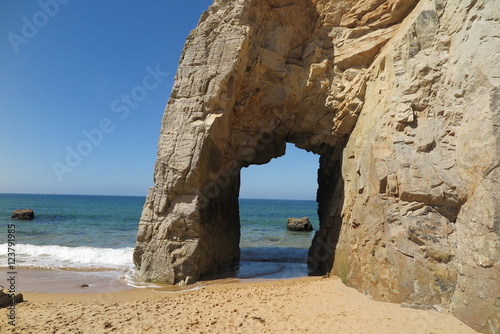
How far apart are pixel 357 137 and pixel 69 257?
604 inches

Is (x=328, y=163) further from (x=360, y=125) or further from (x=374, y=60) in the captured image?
(x=374, y=60)

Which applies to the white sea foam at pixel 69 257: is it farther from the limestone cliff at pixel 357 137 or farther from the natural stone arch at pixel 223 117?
the limestone cliff at pixel 357 137

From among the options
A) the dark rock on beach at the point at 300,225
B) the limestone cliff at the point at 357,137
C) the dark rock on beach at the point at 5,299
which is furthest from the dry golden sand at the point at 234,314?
the dark rock on beach at the point at 300,225

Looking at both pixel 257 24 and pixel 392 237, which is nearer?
pixel 392 237

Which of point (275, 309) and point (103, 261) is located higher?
point (275, 309)

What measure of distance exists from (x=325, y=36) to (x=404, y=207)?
7.60 m

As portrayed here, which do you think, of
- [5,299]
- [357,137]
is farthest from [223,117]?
[5,299]

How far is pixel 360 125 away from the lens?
10156mm

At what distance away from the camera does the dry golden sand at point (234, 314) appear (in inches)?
232

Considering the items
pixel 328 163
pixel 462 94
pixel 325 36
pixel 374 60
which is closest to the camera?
pixel 462 94

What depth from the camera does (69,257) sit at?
15414 mm

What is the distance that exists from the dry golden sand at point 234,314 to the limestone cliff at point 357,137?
0.85 metres

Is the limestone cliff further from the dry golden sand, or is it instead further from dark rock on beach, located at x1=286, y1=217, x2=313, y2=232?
dark rock on beach, located at x1=286, y1=217, x2=313, y2=232

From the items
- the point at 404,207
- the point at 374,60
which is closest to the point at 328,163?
the point at 374,60
